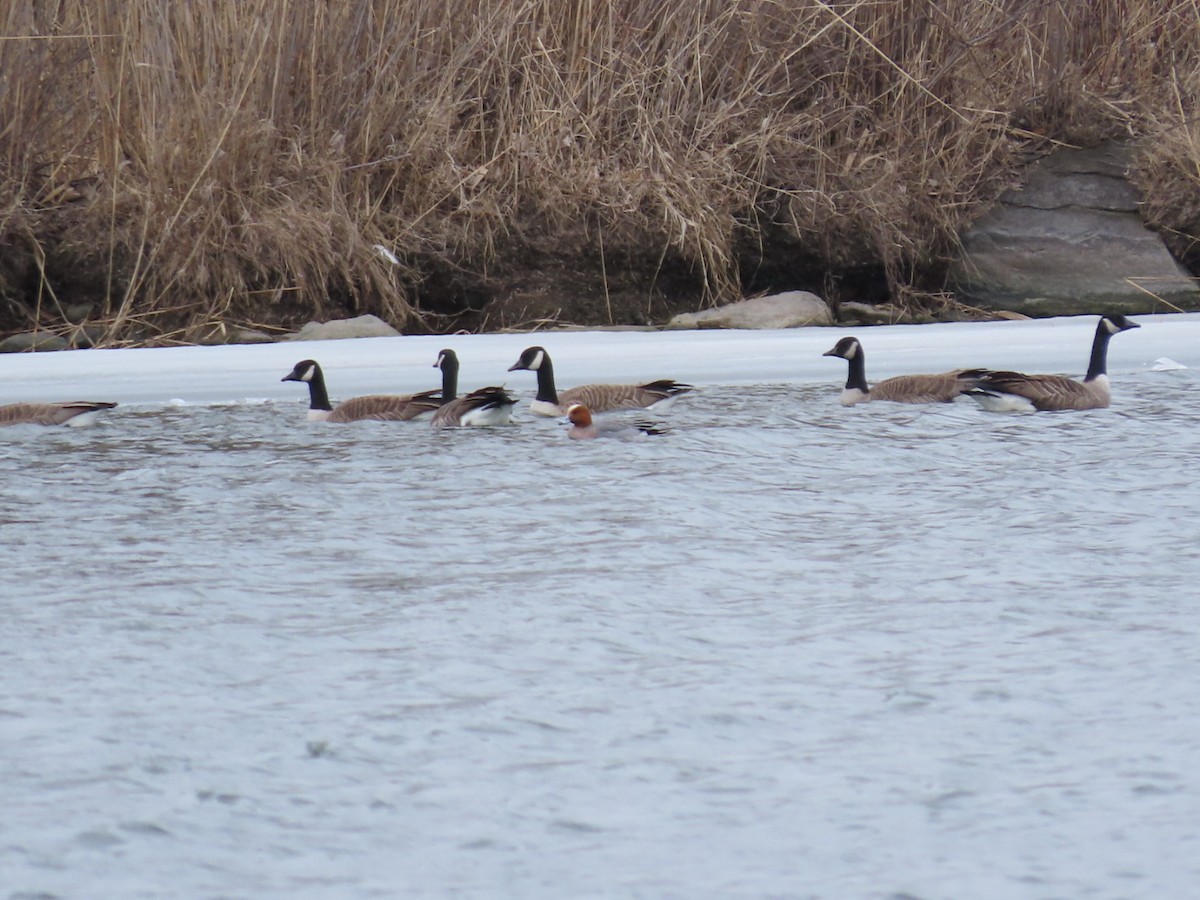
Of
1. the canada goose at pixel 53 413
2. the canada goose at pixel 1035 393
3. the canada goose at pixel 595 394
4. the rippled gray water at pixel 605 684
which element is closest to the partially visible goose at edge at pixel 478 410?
the canada goose at pixel 595 394

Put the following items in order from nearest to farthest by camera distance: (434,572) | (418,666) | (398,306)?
(418,666) → (434,572) → (398,306)

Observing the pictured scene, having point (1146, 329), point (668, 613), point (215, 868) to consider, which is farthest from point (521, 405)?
point (215, 868)

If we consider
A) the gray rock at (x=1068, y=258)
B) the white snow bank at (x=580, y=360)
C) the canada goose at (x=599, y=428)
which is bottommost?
the canada goose at (x=599, y=428)

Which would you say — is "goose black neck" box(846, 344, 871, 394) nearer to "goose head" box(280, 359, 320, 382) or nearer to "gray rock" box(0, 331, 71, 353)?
"goose head" box(280, 359, 320, 382)

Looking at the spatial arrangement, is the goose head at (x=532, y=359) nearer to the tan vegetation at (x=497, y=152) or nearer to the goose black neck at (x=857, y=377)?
the goose black neck at (x=857, y=377)

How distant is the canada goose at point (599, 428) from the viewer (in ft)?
20.4

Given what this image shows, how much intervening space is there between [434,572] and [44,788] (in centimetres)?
153

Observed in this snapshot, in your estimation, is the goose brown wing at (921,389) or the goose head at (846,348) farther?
the goose head at (846,348)

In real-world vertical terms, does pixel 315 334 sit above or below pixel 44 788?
above

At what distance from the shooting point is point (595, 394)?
7.21 metres

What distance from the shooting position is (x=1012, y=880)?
220 centimetres

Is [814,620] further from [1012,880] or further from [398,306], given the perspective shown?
[398,306]

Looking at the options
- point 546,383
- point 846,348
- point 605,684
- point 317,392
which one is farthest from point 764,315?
point 605,684

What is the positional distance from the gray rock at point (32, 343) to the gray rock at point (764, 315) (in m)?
3.48
